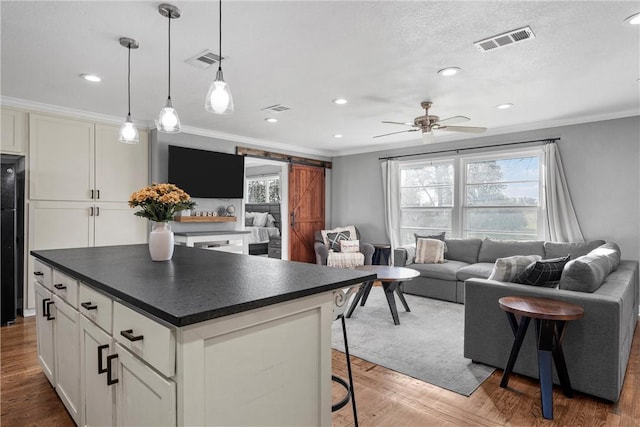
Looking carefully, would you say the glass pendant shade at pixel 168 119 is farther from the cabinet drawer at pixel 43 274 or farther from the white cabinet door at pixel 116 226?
the white cabinet door at pixel 116 226

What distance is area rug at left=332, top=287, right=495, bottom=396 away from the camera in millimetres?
2701

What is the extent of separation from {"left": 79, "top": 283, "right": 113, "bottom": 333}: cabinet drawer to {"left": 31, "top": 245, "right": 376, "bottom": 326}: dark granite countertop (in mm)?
58

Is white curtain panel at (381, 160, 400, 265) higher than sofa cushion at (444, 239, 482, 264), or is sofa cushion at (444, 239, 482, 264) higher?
white curtain panel at (381, 160, 400, 265)

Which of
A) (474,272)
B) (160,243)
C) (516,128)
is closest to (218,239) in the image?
(160,243)

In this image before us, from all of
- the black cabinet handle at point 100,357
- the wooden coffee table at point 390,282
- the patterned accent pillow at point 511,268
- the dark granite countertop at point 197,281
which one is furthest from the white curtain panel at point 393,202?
the black cabinet handle at point 100,357

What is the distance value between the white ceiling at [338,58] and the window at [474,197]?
3.26 feet

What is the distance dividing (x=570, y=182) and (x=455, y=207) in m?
1.65

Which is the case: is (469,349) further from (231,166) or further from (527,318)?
(231,166)

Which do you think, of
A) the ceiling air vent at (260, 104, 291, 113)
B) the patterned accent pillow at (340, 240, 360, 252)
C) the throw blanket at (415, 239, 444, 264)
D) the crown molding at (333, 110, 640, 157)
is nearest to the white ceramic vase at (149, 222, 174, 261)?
the ceiling air vent at (260, 104, 291, 113)

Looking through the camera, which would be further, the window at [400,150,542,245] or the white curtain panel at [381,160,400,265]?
the white curtain panel at [381,160,400,265]

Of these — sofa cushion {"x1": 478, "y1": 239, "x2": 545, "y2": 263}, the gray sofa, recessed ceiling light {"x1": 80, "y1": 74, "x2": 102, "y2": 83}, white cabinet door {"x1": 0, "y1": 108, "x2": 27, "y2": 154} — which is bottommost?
the gray sofa

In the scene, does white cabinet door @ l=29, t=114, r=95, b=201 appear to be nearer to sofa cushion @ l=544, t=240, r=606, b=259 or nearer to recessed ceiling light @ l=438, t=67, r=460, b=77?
recessed ceiling light @ l=438, t=67, r=460, b=77

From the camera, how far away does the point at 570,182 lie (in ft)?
16.0

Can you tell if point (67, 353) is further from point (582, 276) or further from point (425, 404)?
point (582, 276)
